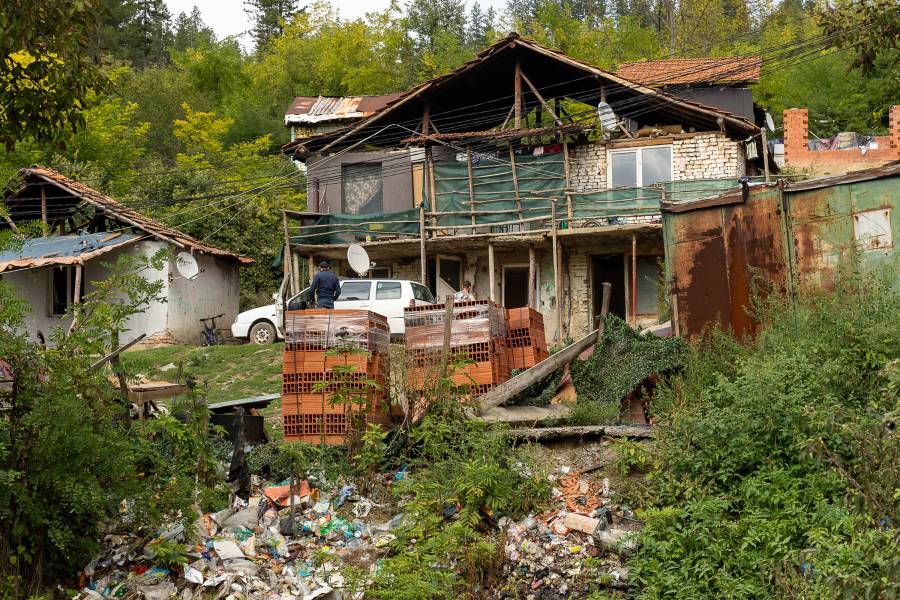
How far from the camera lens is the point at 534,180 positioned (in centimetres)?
2338

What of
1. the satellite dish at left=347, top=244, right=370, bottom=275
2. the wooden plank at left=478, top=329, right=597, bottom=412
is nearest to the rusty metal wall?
the wooden plank at left=478, top=329, right=597, bottom=412

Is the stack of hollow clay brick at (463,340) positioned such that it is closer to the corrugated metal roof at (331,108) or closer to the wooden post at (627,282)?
the wooden post at (627,282)

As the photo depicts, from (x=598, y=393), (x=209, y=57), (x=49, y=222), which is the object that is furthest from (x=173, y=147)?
(x=598, y=393)

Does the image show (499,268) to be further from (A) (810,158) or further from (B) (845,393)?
(B) (845,393)

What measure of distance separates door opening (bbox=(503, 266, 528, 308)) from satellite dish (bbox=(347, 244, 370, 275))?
15.1ft

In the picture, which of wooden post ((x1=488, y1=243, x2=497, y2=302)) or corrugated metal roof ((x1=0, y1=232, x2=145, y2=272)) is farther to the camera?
corrugated metal roof ((x1=0, y1=232, x2=145, y2=272))

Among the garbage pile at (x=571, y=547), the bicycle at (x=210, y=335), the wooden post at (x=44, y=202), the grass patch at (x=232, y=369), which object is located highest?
the wooden post at (x=44, y=202)

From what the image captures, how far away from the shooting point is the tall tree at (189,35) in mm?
61194

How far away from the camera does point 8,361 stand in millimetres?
8344

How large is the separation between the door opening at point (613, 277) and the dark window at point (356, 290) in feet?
18.3

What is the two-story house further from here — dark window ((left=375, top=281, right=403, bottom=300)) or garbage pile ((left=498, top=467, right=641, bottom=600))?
garbage pile ((left=498, top=467, right=641, bottom=600))

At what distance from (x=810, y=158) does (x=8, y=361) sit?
23053mm

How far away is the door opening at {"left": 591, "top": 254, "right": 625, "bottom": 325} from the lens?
2347 centimetres

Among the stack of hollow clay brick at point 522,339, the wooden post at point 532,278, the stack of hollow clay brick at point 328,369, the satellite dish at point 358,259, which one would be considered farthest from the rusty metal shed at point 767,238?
the wooden post at point 532,278
